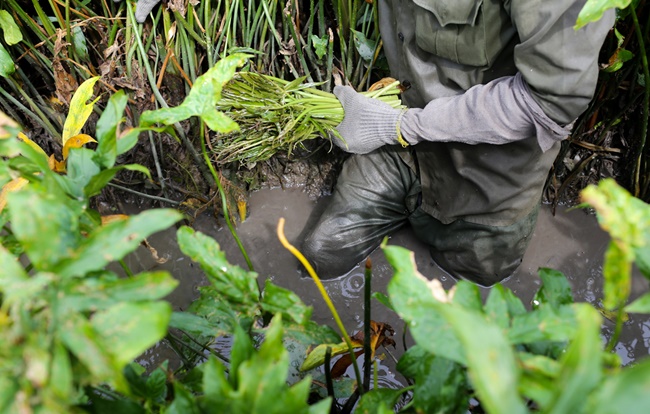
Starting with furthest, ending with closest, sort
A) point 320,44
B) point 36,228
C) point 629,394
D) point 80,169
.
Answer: point 320,44
point 80,169
point 36,228
point 629,394

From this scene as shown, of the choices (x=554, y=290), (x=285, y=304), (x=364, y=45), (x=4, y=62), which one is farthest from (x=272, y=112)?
(x=554, y=290)

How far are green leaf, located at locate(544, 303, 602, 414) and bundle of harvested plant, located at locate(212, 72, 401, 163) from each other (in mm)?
1351

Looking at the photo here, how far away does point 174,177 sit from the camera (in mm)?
1965

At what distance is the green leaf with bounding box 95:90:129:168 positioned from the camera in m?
0.70

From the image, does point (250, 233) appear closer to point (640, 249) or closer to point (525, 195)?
point (525, 195)

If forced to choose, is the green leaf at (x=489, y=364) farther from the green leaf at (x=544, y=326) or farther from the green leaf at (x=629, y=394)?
the green leaf at (x=544, y=326)

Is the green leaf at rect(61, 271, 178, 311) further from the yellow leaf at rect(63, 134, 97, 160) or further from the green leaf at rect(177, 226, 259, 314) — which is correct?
the yellow leaf at rect(63, 134, 97, 160)

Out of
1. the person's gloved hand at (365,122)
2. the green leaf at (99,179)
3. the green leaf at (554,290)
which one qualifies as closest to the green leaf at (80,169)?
the green leaf at (99,179)

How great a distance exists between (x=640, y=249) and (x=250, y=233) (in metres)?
1.64

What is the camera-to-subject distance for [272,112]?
167 centimetres

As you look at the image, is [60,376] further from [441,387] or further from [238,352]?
[441,387]

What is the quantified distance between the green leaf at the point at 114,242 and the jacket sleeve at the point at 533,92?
3.28ft

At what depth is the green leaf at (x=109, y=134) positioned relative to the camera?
70 centimetres

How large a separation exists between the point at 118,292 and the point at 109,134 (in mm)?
290
